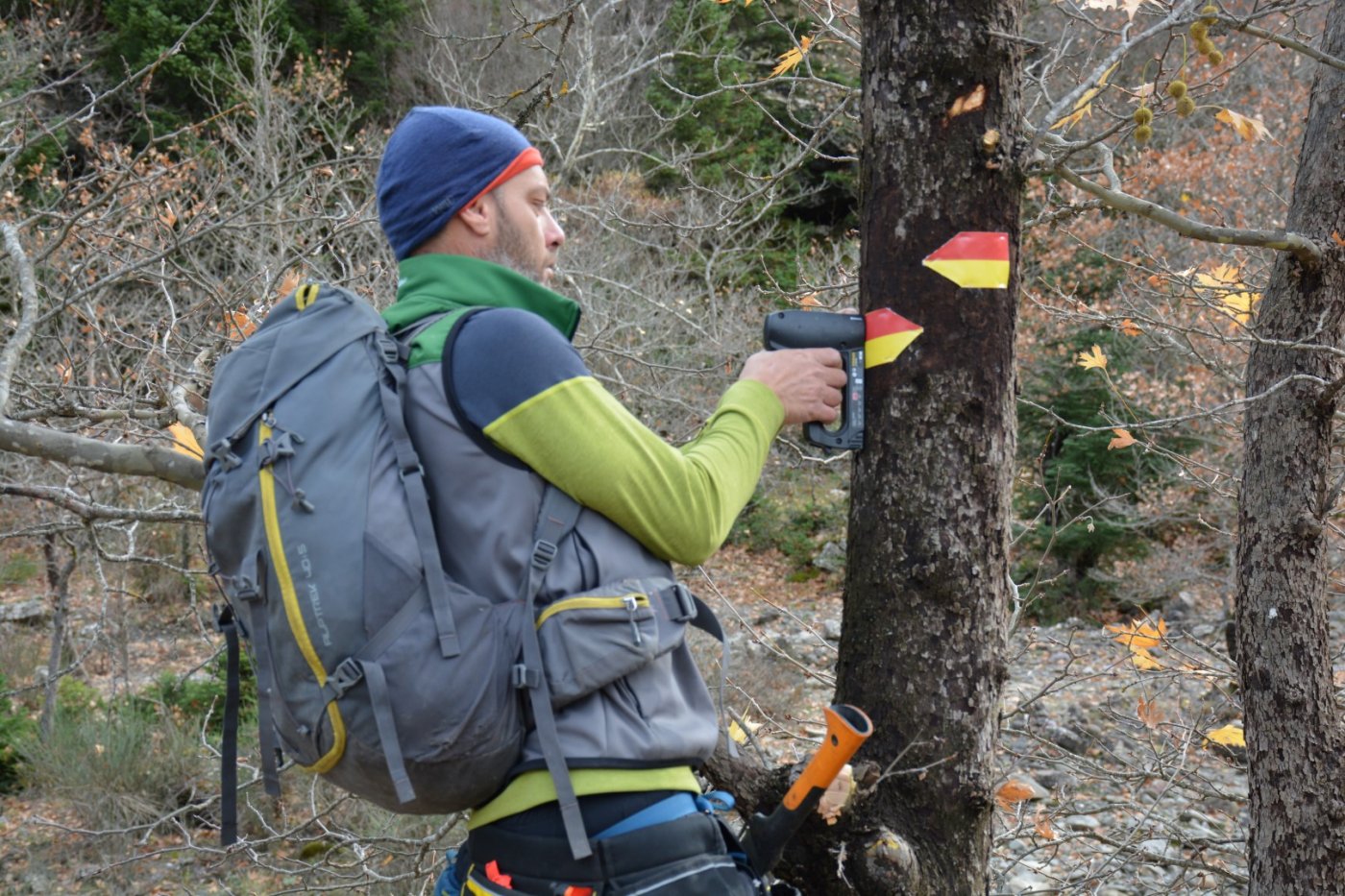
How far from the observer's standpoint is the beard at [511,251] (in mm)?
1865

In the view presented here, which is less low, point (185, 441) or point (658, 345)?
point (185, 441)

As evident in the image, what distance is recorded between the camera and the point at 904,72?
198 cm

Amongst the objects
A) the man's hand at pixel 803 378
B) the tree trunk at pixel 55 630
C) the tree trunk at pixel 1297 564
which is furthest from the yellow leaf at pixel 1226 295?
the tree trunk at pixel 55 630

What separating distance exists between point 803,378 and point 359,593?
81 centimetres

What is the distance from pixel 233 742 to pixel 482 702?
0.55 metres

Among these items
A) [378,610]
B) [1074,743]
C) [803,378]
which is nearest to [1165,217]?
[803,378]

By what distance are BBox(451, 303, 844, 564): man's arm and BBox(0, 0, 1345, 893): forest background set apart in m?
0.71

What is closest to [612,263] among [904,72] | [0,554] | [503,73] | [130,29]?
[503,73]

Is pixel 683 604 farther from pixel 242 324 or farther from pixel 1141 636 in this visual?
pixel 242 324

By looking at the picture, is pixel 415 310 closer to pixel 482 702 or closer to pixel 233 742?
pixel 482 702

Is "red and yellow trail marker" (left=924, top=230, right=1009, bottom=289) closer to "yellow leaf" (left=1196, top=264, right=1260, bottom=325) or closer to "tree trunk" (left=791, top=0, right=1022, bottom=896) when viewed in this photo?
"tree trunk" (left=791, top=0, right=1022, bottom=896)

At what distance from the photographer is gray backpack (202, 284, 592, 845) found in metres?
1.55

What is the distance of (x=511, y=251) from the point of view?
1.88 m

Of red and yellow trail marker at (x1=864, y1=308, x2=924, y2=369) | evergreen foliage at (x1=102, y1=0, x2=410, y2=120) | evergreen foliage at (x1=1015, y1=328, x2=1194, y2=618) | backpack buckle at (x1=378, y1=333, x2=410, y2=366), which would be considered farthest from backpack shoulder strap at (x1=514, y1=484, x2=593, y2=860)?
evergreen foliage at (x1=102, y1=0, x2=410, y2=120)
